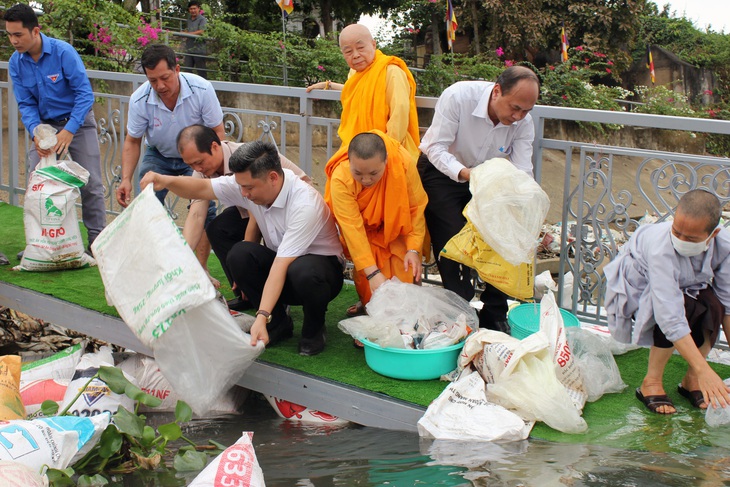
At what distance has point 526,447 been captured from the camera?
3.02m

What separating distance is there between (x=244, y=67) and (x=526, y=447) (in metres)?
10.2

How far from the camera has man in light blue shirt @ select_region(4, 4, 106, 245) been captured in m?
4.91

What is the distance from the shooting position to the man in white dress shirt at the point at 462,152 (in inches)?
152

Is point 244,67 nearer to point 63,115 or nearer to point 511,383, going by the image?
point 63,115

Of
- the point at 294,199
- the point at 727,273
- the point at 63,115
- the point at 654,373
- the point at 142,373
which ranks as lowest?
the point at 142,373

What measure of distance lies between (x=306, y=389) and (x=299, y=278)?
0.52m

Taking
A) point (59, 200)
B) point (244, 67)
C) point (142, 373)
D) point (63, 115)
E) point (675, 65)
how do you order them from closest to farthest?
point (142, 373)
point (59, 200)
point (63, 115)
point (244, 67)
point (675, 65)

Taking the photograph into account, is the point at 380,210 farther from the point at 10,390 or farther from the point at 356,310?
the point at 10,390

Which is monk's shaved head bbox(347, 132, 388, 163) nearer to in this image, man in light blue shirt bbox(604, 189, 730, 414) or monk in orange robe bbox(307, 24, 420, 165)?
monk in orange robe bbox(307, 24, 420, 165)

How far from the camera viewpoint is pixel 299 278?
11.7 feet

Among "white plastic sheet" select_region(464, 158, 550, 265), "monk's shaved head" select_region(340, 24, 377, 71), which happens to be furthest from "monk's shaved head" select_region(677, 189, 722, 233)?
"monk's shaved head" select_region(340, 24, 377, 71)

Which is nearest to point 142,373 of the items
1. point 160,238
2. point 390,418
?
point 160,238

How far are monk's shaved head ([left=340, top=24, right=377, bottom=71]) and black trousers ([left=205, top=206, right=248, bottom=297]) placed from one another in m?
1.12

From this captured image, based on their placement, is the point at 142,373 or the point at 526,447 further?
the point at 142,373
